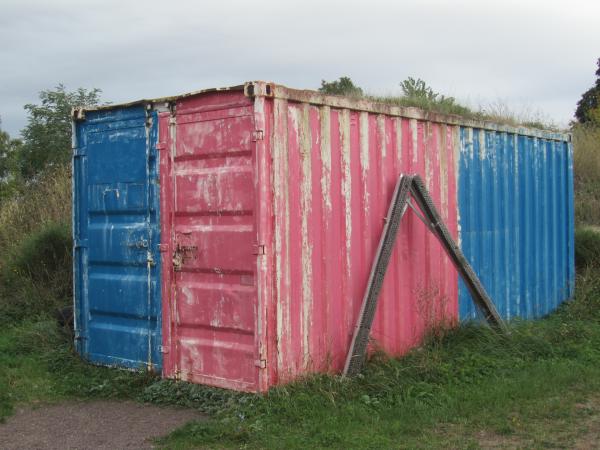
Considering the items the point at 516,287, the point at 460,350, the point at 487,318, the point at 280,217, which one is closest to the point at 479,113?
the point at 516,287

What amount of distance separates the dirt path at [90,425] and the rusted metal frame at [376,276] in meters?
1.42

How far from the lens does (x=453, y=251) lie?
7152 mm

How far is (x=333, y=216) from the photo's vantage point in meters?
6.24

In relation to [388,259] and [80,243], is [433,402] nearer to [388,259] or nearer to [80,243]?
[388,259]

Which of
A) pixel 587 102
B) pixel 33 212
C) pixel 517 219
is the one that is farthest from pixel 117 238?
pixel 587 102

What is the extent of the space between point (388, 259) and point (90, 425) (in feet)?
9.67

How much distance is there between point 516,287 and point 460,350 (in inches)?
93.6

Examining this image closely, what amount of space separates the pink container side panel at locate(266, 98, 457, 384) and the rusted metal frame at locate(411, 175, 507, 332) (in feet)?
0.74

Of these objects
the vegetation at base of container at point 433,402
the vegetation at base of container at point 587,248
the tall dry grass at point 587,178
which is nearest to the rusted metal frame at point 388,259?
the vegetation at base of container at point 433,402

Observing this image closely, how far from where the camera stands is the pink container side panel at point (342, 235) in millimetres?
5746

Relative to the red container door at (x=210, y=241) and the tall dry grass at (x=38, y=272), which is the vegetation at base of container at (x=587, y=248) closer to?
the red container door at (x=210, y=241)

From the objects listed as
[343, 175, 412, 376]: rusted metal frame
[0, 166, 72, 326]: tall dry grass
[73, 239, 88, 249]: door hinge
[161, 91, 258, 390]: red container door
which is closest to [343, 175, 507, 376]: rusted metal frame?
[343, 175, 412, 376]: rusted metal frame

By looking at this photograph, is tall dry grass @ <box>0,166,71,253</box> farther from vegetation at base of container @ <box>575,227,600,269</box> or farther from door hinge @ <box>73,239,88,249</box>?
vegetation at base of container @ <box>575,227,600,269</box>

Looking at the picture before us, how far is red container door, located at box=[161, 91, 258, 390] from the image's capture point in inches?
227
